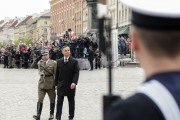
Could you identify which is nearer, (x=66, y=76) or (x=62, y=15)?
(x=66, y=76)

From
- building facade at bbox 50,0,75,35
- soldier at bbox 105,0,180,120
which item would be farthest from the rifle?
building facade at bbox 50,0,75,35

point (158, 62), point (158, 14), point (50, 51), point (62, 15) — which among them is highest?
point (62, 15)

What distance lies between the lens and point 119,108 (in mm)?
1721

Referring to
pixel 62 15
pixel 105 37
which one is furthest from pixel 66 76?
pixel 62 15

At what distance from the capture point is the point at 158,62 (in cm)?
181

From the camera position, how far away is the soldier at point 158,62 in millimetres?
1741

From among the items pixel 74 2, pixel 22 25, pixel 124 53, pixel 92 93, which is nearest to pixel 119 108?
pixel 92 93

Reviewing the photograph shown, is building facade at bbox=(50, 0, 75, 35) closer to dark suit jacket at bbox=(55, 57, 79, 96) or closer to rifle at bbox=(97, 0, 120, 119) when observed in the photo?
dark suit jacket at bbox=(55, 57, 79, 96)

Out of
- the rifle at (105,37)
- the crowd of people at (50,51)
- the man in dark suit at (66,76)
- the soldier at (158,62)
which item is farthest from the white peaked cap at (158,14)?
the crowd of people at (50,51)

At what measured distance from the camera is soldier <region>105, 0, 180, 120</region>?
1.74m

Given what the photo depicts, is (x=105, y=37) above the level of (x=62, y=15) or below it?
below

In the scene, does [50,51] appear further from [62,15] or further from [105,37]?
[62,15]

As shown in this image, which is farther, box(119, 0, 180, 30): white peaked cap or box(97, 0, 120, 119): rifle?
box(97, 0, 120, 119): rifle

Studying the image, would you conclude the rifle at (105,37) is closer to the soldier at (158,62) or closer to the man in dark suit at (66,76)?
the soldier at (158,62)
